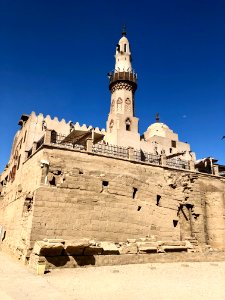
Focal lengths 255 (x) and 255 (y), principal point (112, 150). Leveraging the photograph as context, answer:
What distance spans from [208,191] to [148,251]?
8.07 m

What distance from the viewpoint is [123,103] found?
28.1 metres

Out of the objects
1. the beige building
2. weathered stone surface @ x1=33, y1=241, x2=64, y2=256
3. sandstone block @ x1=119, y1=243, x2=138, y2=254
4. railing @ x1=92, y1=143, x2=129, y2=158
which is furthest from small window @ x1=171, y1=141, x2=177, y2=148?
weathered stone surface @ x1=33, y1=241, x2=64, y2=256

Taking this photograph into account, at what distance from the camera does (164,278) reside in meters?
9.25

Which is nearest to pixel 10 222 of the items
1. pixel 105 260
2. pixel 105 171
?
pixel 105 171

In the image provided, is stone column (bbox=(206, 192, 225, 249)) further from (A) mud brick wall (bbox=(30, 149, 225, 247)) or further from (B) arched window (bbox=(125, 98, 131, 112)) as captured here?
(B) arched window (bbox=(125, 98, 131, 112))

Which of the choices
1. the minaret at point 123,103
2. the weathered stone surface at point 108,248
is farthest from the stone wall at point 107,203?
the minaret at point 123,103

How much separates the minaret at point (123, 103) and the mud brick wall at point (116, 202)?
9.13 meters

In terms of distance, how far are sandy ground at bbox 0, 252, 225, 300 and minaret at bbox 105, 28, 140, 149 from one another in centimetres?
1587

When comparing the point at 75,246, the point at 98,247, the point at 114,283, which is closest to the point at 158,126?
the point at 98,247

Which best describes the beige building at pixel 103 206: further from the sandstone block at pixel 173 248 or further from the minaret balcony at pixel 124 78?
the minaret balcony at pixel 124 78

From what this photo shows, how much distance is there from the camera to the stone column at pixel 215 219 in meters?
17.2

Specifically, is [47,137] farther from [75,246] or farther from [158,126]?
[158,126]

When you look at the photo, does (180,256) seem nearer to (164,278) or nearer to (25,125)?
(164,278)

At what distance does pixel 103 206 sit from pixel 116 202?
0.88 meters
